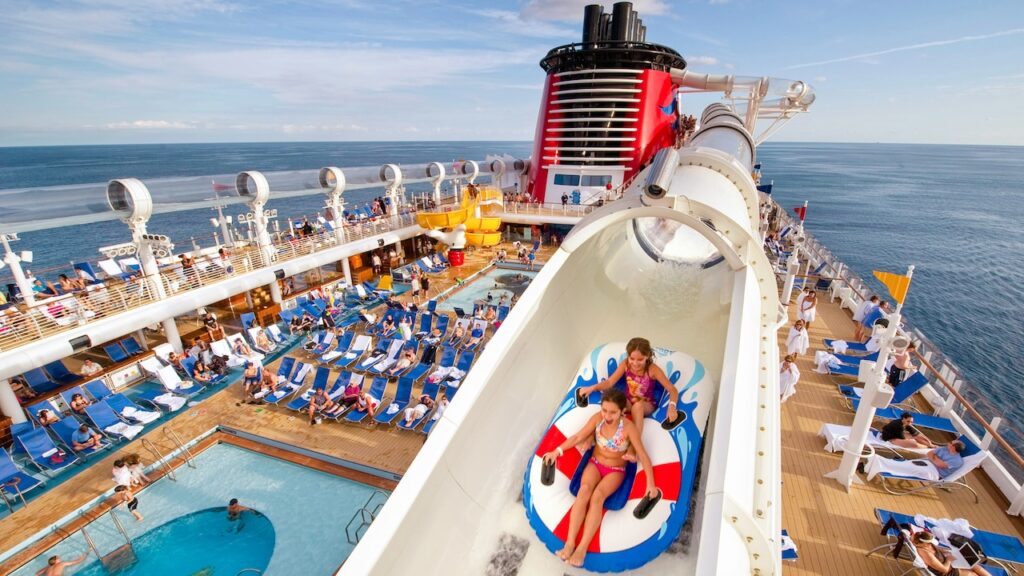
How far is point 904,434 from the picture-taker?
6543mm

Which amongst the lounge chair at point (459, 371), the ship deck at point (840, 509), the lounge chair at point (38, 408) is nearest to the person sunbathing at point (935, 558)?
the ship deck at point (840, 509)

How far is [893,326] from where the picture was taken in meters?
5.42

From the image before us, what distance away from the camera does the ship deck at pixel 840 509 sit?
17.1 ft

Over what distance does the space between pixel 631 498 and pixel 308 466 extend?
6258 mm

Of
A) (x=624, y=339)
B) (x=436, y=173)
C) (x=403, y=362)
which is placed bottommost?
(x=403, y=362)

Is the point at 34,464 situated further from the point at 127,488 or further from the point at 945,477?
the point at 945,477

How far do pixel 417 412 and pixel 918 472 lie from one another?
25.2 feet

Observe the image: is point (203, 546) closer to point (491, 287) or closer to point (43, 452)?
point (43, 452)

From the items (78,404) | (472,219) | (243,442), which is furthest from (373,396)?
(472,219)

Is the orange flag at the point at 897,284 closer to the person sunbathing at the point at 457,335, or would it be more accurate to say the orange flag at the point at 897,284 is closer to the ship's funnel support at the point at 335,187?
the person sunbathing at the point at 457,335

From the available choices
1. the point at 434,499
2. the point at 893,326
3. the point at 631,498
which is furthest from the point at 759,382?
the point at 893,326

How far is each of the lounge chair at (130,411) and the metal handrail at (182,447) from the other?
0.56 meters

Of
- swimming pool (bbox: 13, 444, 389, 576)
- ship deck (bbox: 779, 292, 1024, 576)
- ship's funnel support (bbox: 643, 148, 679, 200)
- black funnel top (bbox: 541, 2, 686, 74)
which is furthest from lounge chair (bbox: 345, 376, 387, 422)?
black funnel top (bbox: 541, 2, 686, 74)

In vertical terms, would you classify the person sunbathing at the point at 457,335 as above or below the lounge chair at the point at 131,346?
above
